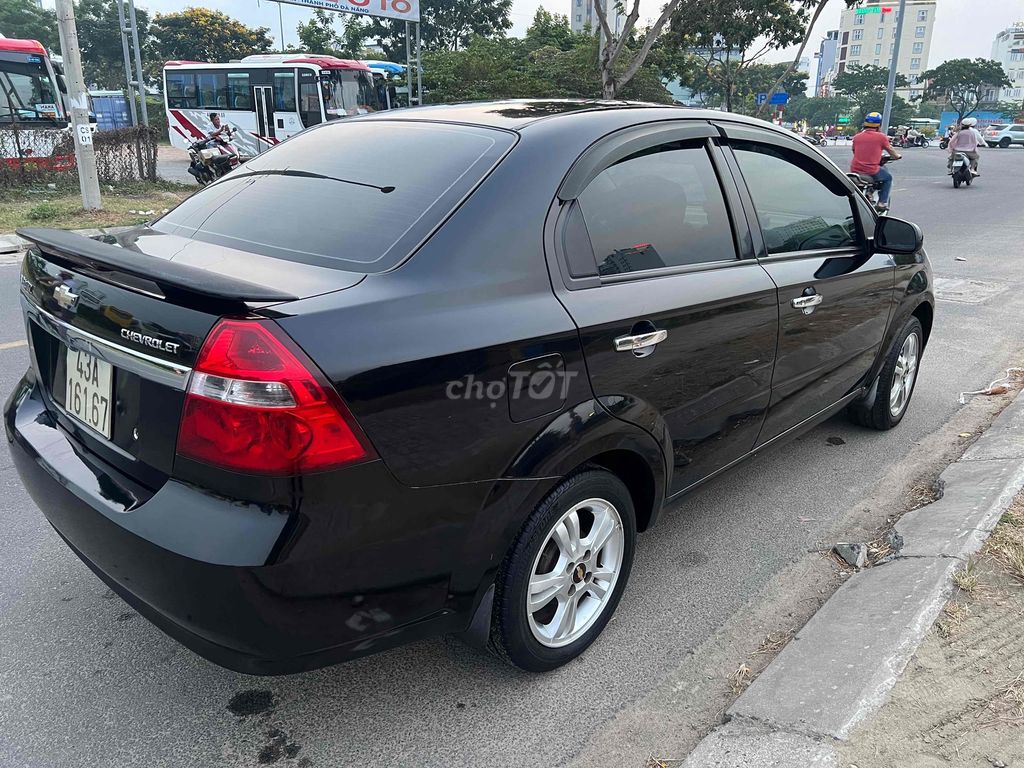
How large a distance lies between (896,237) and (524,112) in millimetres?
1981

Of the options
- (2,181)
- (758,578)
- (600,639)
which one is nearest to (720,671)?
(600,639)

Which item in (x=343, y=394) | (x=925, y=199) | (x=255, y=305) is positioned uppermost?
(x=255, y=305)

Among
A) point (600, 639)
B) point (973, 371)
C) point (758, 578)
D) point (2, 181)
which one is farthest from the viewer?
point (2, 181)

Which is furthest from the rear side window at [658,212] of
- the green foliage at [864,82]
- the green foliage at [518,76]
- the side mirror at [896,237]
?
the green foliage at [864,82]

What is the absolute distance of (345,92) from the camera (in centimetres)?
2300

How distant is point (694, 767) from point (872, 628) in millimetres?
872

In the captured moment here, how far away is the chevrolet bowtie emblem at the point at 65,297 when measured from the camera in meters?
2.13

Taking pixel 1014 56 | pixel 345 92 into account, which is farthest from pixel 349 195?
pixel 1014 56

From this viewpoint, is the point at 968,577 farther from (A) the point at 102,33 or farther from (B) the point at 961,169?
(A) the point at 102,33

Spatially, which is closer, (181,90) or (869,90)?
(181,90)

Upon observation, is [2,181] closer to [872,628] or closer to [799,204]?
[799,204]

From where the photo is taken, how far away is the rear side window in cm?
246

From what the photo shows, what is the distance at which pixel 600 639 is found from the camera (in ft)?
8.77

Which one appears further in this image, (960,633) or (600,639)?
(600,639)
